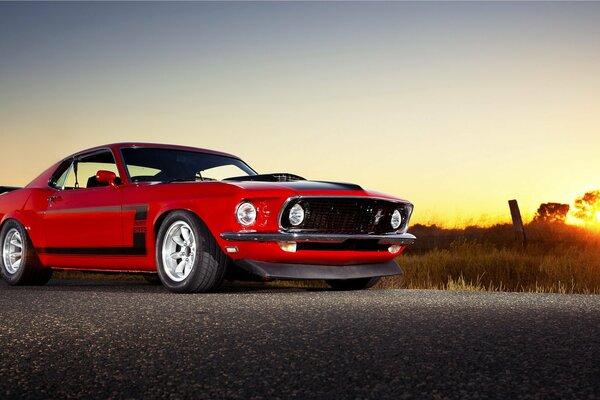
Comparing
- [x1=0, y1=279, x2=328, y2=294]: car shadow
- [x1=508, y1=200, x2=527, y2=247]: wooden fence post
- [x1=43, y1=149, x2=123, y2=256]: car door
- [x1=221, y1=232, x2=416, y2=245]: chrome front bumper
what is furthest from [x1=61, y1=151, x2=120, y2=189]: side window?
[x1=508, y1=200, x2=527, y2=247]: wooden fence post

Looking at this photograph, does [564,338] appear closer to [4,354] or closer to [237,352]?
[237,352]

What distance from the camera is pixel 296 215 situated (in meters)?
6.66

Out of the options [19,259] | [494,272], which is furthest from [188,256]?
[494,272]

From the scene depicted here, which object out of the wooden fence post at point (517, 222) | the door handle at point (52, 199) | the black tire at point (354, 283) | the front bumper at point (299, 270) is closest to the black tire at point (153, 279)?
the door handle at point (52, 199)

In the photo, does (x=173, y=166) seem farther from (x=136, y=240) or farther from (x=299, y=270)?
(x=299, y=270)

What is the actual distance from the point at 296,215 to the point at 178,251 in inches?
47.1

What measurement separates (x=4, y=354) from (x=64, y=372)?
2.02ft

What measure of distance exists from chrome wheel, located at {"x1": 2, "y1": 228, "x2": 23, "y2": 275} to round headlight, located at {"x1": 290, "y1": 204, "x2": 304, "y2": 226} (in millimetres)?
3866

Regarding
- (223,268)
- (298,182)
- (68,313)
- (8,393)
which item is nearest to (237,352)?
(8,393)

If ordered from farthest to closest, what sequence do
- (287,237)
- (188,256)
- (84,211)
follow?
(84,211), (188,256), (287,237)

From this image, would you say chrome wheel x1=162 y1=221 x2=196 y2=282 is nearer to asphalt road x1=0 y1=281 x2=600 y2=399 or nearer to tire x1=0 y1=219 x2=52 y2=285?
asphalt road x1=0 y1=281 x2=600 y2=399

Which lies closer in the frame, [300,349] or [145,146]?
[300,349]

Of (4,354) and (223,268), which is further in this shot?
(223,268)

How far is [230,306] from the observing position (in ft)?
18.4
